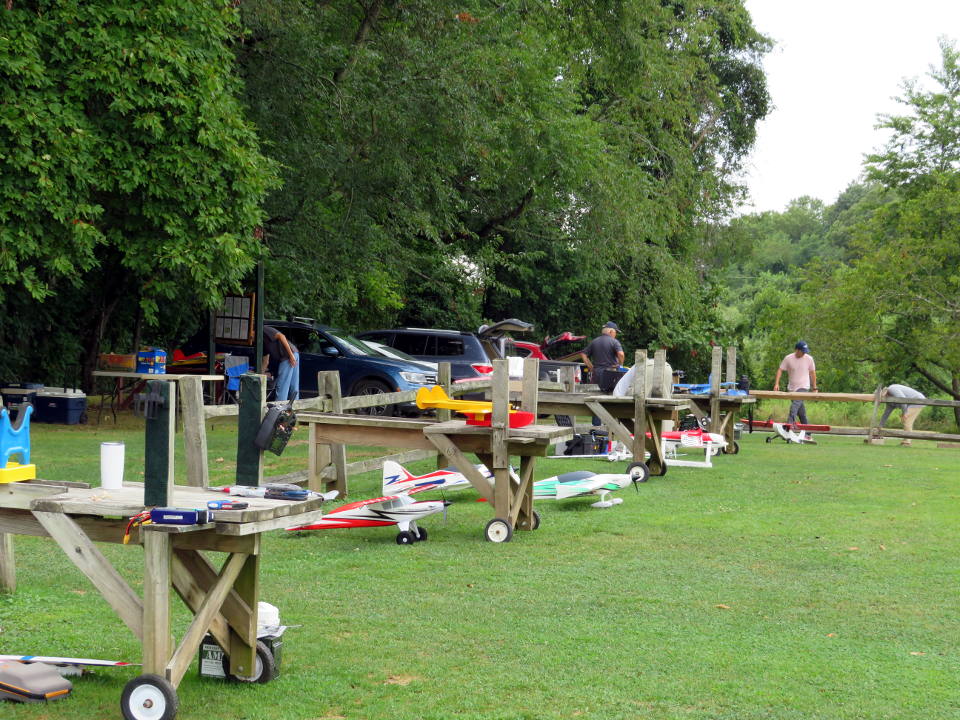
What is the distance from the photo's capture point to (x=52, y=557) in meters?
7.82

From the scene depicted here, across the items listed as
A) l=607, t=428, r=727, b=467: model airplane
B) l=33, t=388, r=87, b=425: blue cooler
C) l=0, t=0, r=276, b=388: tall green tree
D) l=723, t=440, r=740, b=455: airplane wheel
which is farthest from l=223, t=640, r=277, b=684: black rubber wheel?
l=33, t=388, r=87, b=425: blue cooler

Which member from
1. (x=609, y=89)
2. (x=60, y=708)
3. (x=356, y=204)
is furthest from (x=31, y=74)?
(x=609, y=89)

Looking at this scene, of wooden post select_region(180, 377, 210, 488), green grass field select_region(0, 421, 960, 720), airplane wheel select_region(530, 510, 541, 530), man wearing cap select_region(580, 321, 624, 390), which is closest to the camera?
green grass field select_region(0, 421, 960, 720)

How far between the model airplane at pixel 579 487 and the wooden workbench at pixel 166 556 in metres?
5.94

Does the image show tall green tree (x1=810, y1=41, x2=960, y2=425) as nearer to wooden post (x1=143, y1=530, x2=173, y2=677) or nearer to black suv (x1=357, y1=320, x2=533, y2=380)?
black suv (x1=357, y1=320, x2=533, y2=380)

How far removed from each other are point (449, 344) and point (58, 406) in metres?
6.87

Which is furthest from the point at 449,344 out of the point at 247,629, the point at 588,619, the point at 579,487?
the point at 247,629

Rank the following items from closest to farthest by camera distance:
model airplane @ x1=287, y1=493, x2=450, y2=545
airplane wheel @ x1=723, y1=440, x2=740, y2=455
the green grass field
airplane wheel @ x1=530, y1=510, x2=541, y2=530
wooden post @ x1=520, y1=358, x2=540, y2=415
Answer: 1. the green grass field
2. model airplane @ x1=287, y1=493, x2=450, y2=545
3. wooden post @ x1=520, y1=358, x2=540, y2=415
4. airplane wheel @ x1=530, y1=510, x2=541, y2=530
5. airplane wheel @ x1=723, y1=440, x2=740, y2=455

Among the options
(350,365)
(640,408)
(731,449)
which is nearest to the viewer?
(640,408)

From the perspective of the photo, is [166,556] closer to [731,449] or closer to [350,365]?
[731,449]

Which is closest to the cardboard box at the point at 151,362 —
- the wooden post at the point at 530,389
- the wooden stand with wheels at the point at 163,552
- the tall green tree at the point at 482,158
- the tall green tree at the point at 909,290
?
the tall green tree at the point at 482,158

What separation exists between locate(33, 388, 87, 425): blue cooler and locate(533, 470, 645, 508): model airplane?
10.3 m

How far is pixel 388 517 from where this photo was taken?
879 centimetres

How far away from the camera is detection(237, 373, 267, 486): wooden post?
5.22 m
